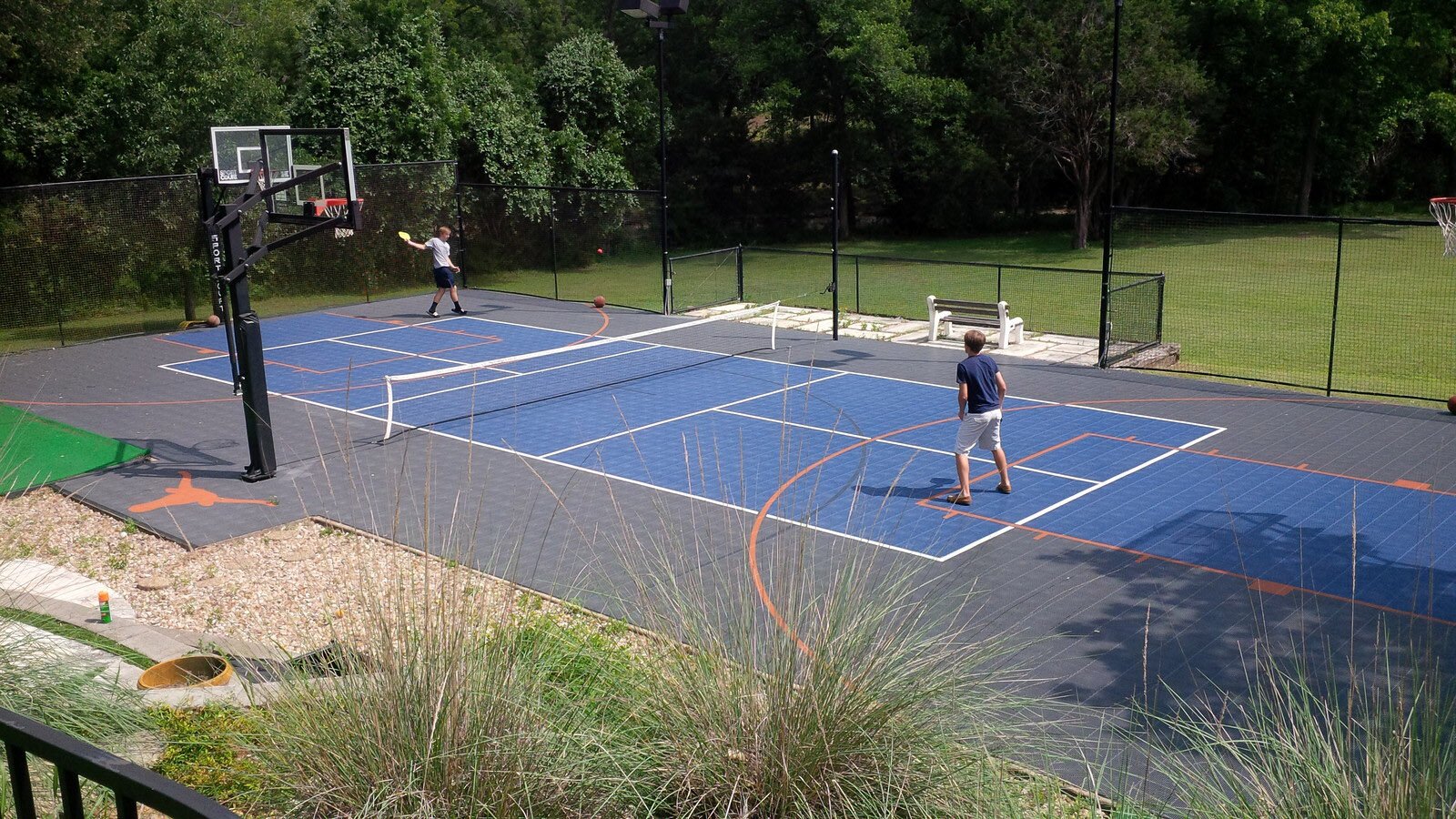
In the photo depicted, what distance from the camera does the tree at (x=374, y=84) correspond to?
27594 mm

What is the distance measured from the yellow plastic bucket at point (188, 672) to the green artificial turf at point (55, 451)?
22.7 feet

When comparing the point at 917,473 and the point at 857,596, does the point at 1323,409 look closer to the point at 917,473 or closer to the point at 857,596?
the point at 917,473

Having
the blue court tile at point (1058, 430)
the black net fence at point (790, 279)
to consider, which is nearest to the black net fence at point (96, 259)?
the black net fence at point (790, 279)

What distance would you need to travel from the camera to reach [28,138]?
23391mm

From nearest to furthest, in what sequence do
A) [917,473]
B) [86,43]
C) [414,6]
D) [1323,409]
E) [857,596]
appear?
[857,596], [917,473], [1323,409], [86,43], [414,6]

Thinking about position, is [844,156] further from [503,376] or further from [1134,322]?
[503,376]

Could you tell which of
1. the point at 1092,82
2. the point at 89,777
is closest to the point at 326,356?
the point at 89,777

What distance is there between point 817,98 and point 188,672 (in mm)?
38732

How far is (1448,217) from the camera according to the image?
16188 millimetres

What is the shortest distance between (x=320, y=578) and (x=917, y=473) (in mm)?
6510

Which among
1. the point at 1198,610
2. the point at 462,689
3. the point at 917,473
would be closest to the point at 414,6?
the point at 917,473

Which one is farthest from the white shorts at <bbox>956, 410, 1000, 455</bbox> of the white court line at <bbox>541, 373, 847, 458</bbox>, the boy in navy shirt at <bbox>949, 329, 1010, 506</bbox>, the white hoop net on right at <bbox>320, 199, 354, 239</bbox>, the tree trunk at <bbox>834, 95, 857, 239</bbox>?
the tree trunk at <bbox>834, 95, 857, 239</bbox>

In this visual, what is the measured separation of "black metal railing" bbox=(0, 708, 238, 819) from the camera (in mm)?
2500

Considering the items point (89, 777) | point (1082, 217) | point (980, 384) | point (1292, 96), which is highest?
point (1292, 96)
